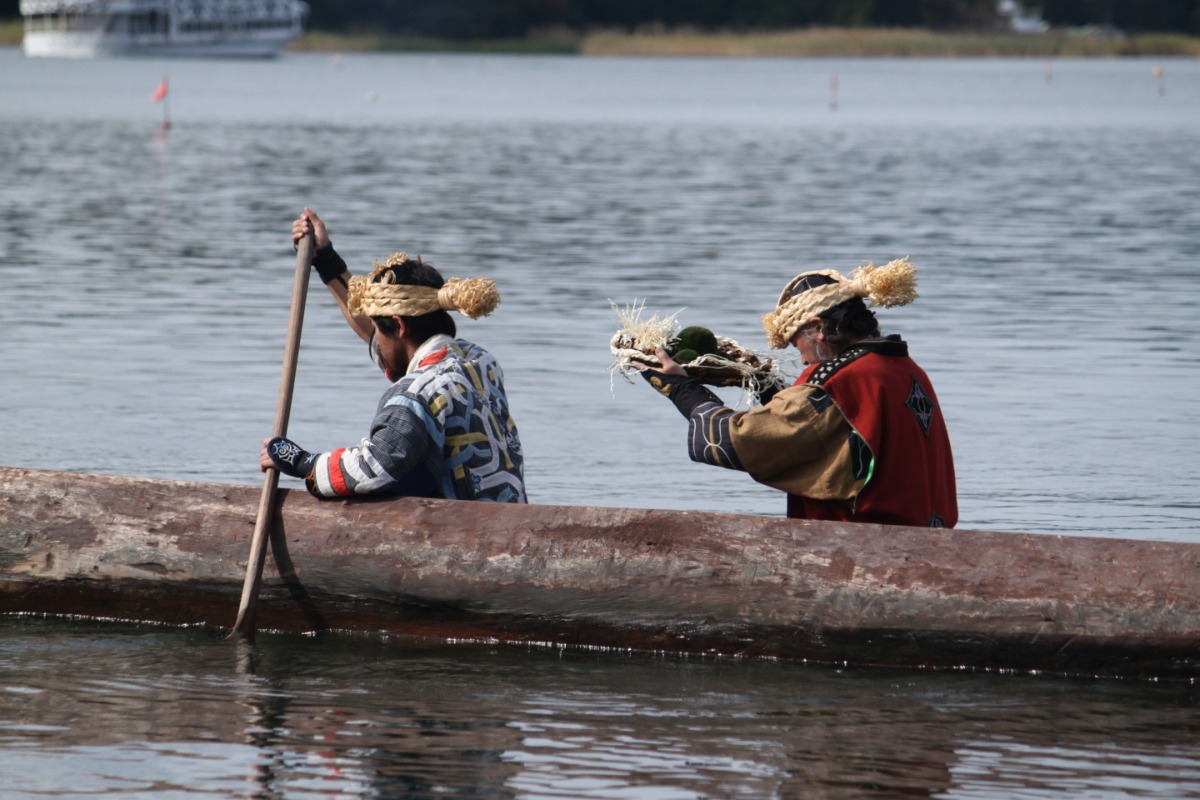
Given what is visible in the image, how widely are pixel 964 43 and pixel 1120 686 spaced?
7725cm

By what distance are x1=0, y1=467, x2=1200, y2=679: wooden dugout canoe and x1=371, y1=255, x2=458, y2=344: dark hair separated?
1.87ft

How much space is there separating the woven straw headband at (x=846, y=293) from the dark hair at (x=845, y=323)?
0.03 meters

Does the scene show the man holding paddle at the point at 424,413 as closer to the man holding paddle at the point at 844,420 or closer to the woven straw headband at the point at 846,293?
the man holding paddle at the point at 844,420

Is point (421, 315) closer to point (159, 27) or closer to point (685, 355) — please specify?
point (685, 355)

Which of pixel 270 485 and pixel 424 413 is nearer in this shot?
pixel 424 413

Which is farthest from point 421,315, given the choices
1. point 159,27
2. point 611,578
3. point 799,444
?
point 159,27

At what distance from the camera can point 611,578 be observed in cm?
673

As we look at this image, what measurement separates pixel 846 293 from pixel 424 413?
142cm

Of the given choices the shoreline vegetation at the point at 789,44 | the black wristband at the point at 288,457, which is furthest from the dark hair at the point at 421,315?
the shoreline vegetation at the point at 789,44

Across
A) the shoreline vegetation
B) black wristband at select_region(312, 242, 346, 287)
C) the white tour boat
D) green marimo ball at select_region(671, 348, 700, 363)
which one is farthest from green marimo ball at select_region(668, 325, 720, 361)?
the white tour boat

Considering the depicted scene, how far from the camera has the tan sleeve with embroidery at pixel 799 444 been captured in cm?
632

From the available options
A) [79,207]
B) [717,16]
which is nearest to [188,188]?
[79,207]

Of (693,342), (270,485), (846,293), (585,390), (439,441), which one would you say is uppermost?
Answer: (846,293)

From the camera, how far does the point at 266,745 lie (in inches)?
236
